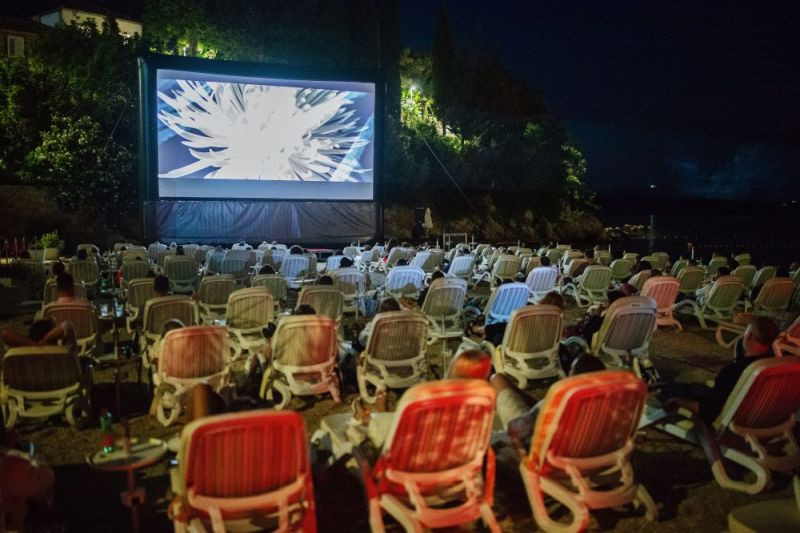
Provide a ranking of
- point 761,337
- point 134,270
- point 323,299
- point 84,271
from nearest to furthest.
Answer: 1. point 761,337
2. point 323,299
3. point 134,270
4. point 84,271

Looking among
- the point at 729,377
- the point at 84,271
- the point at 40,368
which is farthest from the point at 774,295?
the point at 84,271

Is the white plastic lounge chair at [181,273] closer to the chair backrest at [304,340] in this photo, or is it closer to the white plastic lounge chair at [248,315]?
the white plastic lounge chair at [248,315]

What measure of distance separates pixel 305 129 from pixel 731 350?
15.7m

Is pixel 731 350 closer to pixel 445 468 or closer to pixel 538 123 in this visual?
pixel 445 468

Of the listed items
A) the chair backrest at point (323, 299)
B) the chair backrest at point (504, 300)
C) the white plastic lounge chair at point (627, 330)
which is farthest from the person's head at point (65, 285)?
the white plastic lounge chair at point (627, 330)

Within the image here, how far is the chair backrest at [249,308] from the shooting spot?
22.7 ft

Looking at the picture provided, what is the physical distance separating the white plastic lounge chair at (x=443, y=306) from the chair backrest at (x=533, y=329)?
2.08 metres

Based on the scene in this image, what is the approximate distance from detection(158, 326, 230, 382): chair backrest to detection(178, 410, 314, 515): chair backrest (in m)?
2.43

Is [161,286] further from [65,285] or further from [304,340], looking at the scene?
[304,340]

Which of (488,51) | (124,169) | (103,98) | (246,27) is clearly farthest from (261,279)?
(488,51)

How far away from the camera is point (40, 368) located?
197 inches

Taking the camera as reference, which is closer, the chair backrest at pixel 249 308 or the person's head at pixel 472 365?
the person's head at pixel 472 365

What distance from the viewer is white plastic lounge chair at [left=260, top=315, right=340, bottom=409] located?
18.1 feet

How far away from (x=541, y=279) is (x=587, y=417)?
771 centimetres
